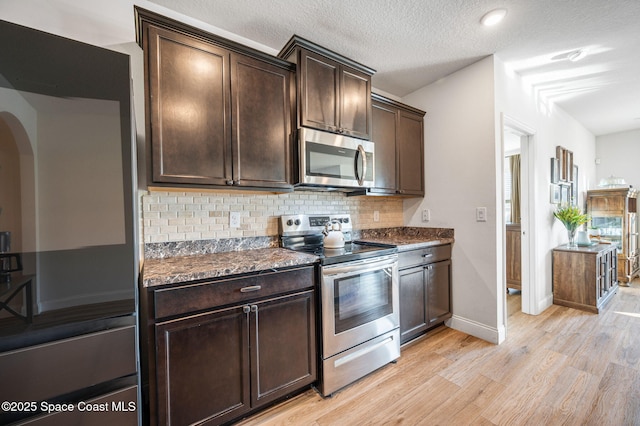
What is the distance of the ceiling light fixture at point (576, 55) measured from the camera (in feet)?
7.83

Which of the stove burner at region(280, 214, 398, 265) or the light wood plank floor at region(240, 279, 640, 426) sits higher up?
the stove burner at region(280, 214, 398, 265)

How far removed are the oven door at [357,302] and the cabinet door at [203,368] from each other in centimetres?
55

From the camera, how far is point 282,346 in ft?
5.32

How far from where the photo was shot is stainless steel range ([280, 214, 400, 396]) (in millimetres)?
1759

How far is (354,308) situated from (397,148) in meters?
1.73

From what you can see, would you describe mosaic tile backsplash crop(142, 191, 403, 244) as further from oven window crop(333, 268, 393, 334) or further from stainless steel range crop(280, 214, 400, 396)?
oven window crop(333, 268, 393, 334)

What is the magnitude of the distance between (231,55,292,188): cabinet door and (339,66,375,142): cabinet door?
0.47 meters

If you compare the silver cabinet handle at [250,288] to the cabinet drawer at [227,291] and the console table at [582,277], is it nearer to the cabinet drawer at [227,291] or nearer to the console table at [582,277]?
the cabinet drawer at [227,291]

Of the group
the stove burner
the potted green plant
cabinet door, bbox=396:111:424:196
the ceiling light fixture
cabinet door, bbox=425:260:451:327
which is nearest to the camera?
the stove burner

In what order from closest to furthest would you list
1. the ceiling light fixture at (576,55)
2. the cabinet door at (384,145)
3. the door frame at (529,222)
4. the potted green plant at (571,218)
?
1. the ceiling light fixture at (576,55)
2. the cabinet door at (384,145)
3. the door frame at (529,222)
4. the potted green plant at (571,218)

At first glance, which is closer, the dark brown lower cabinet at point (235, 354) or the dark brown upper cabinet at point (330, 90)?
the dark brown lower cabinet at point (235, 354)

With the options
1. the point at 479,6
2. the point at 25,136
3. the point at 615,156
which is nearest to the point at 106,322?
the point at 25,136

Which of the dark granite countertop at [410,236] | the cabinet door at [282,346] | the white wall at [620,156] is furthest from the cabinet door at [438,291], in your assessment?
the white wall at [620,156]

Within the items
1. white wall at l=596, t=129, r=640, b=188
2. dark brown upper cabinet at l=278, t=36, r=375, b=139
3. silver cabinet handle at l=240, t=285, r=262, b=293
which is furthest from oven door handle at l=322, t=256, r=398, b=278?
white wall at l=596, t=129, r=640, b=188
